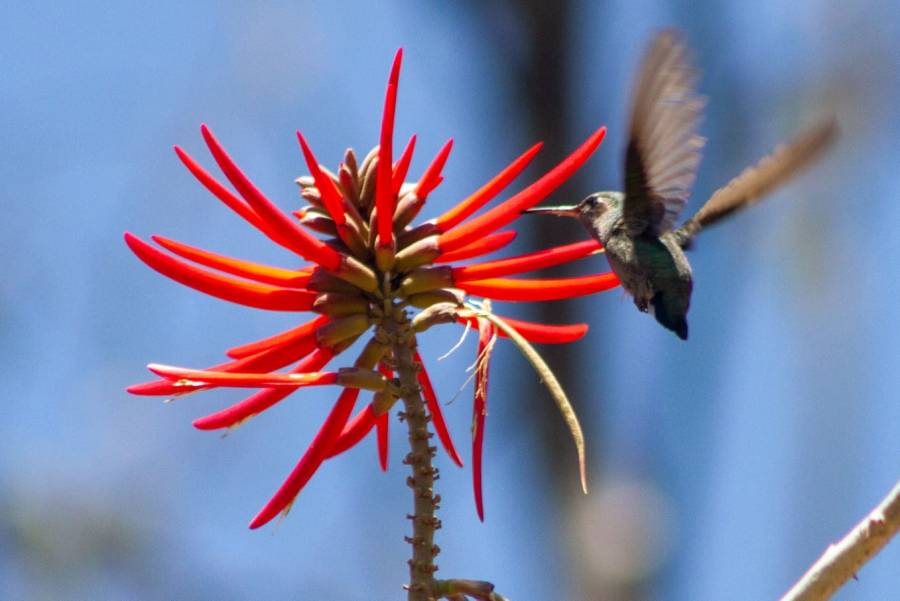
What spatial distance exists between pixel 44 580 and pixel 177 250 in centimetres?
397

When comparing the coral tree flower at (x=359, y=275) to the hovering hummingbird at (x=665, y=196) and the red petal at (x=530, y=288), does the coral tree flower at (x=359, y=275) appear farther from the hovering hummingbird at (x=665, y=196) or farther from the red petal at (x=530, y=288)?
the hovering hummingbird at (x=665, y=196)

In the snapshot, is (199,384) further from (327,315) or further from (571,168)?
(571,168)

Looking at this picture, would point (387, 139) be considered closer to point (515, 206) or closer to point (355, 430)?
point (515, 206)

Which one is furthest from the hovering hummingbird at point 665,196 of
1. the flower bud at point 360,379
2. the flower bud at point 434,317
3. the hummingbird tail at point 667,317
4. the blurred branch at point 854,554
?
the blurred branch at point 854,554

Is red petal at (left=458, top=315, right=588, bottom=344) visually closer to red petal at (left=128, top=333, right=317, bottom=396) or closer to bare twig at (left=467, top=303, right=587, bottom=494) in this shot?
bare twig at (left=467, top=303, right=587, bottom=494)

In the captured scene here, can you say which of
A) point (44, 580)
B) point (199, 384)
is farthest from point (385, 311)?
point (44, 580)

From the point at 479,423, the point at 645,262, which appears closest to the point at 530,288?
the point at 479,423

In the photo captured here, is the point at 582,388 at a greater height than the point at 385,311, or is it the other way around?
the point at 385,311

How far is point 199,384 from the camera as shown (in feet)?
5.76

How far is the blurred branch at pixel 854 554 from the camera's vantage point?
128 centimetres

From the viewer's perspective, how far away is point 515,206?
6.32 ft

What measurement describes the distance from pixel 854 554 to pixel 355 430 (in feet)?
2.96

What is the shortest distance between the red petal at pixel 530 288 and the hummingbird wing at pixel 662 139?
0.35 meters

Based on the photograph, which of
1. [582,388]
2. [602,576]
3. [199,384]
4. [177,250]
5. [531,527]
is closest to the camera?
[199,384]
